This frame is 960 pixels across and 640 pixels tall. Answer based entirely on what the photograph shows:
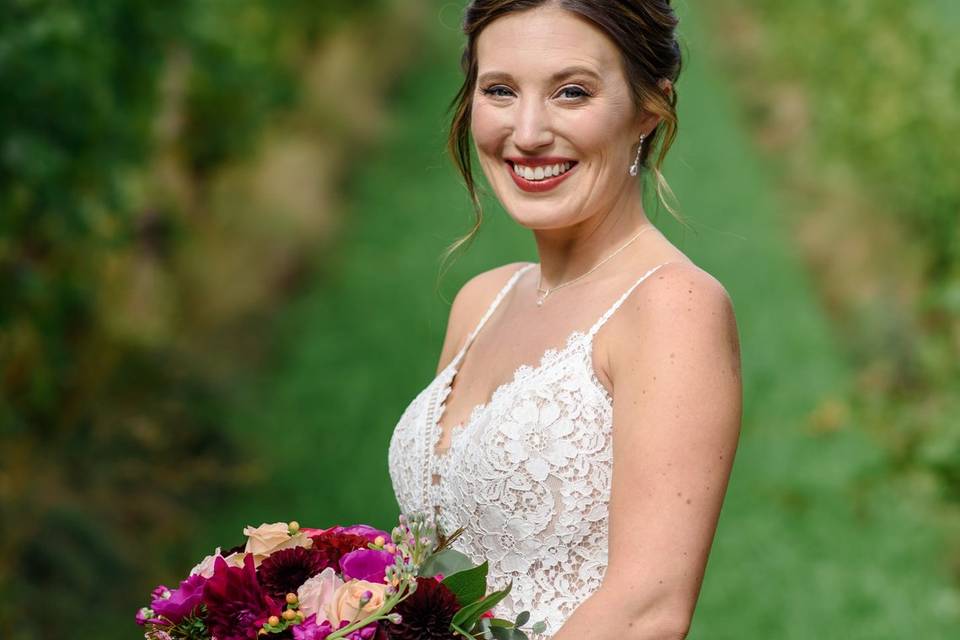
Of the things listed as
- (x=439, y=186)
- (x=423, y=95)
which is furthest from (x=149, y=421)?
(x=423, y=95)

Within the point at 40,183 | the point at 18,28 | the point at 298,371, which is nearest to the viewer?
the point at 18,28

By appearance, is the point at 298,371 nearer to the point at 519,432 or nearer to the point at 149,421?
the point at 149,421

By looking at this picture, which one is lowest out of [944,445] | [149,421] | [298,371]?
[944,445]

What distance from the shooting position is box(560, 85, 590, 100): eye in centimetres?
229

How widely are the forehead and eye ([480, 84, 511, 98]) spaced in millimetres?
36

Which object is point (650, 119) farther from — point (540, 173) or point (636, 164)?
point (540, 173)

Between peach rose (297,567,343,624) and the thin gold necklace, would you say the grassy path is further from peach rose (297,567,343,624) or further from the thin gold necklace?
peach rose (297,567,343,624)

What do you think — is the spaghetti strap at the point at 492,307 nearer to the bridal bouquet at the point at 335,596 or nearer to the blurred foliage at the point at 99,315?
the bridal bouquet at the point at 335,596

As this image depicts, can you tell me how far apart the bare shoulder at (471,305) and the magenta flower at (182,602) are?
1.01 meters

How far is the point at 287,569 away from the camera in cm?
202

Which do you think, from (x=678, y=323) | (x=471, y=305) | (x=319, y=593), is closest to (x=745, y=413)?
(x=471, y=305)

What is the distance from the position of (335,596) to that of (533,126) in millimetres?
841

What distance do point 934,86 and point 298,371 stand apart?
16.8 feet

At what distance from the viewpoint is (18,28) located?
489 cm
